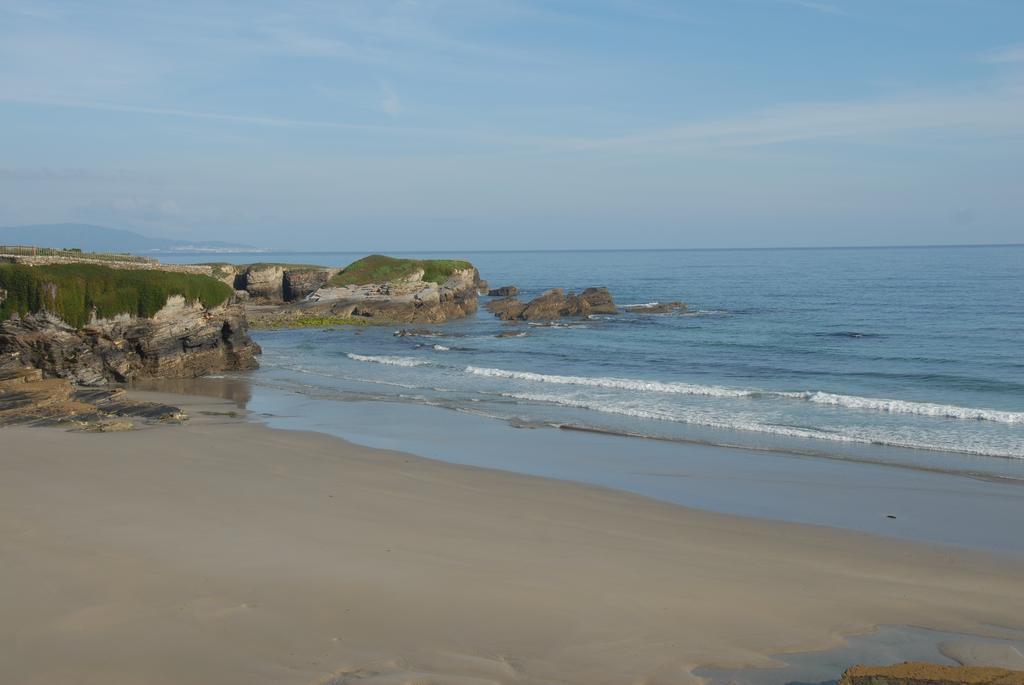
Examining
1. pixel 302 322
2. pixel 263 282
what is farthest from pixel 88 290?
pixel 263 282

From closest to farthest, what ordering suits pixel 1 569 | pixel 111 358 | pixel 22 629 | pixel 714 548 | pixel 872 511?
pixel 22 629
pixel 1 569
pixel 714 548
pixel 872 511
pixel 111 358

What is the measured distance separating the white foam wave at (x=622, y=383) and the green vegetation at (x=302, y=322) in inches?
740

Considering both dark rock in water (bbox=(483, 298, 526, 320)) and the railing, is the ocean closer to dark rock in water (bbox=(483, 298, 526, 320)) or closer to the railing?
dark rock in water (bbox=(483, 298, 526, 320))

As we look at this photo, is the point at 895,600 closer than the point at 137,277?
Yes

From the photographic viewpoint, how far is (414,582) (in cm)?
848

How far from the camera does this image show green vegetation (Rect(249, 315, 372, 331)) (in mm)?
45594

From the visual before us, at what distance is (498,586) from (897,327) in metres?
37.2

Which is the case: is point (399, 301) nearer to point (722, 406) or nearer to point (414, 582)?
point (722, 406)

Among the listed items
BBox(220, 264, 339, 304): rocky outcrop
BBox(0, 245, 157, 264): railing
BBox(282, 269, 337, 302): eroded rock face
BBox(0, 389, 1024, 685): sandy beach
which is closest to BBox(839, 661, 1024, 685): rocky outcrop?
BBox(0, 389, 1024, 685): sandy beach

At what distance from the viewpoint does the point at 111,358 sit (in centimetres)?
2503

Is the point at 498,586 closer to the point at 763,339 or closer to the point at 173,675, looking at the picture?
the point at 173,675

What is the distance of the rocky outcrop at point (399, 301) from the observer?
5056cm

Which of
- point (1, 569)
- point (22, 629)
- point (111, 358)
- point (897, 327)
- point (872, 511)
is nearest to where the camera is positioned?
point (22, 629)

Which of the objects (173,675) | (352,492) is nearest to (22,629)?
(173,675)
